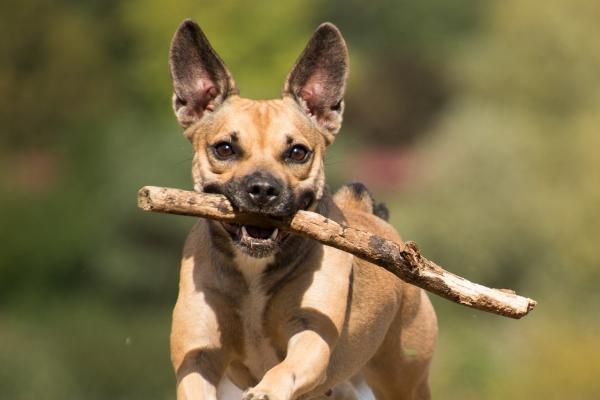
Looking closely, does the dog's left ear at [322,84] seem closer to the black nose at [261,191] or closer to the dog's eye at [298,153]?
the dog's eye at [298,153]

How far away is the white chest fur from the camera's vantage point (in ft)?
36.0

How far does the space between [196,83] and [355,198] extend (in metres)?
2.07

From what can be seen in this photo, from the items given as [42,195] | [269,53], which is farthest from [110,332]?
[269,53]

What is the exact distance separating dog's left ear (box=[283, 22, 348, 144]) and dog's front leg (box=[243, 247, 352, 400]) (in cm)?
105

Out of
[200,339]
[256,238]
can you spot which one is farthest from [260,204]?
[200,339]

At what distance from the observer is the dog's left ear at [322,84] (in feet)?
38.1

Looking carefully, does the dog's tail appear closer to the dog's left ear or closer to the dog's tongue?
the dog's left ear

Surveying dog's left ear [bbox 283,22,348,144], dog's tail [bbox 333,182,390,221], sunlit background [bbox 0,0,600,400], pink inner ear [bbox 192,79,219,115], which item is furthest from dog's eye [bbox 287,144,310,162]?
sunlit background [bbox 0,0,600,400]

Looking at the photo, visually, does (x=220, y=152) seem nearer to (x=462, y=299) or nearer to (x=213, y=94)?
(x=213, y=94)

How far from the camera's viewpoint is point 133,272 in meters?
67.1

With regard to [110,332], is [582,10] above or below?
above

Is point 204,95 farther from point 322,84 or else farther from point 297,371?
point 297,371

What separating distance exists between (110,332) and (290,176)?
45175mm

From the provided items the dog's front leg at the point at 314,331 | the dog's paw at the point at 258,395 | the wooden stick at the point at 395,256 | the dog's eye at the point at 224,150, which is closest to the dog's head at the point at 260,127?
the dog's eye at the point at 224,150
